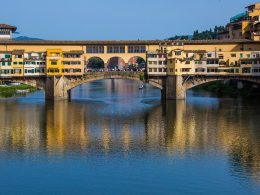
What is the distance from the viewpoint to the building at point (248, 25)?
265 ft

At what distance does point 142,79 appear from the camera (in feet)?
243

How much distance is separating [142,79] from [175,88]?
17.4ft

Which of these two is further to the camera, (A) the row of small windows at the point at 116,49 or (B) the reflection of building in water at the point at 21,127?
(A) the row of small windows at the point at 116,49

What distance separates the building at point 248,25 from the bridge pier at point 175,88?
14326mm

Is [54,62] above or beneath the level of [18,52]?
beneath

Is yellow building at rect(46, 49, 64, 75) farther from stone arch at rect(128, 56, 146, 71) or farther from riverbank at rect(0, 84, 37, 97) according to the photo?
stone arch at rect(128, 56, 146, 71)

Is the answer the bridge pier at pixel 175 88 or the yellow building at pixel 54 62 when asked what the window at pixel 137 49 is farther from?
the yellow building at pixel 54 62

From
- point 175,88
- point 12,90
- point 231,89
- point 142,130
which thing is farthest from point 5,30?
point 142,130

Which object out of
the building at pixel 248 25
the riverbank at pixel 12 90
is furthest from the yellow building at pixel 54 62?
the building at pixel 248 25

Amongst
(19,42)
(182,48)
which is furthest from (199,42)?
(19,42)

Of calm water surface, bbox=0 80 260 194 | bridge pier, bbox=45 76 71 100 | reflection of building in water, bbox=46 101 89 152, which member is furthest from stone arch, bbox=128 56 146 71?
calm water surface, bbox=0 80 260 194

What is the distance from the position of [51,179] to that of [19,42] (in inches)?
1924

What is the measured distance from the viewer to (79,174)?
31078 millimetres

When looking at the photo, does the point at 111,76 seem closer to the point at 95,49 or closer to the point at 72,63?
the point at 95,49
